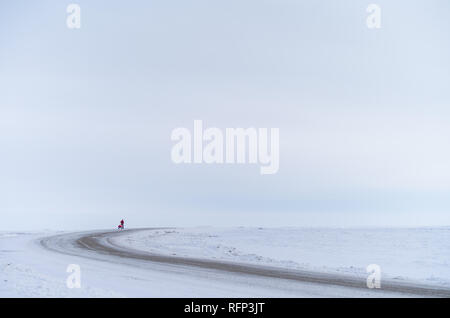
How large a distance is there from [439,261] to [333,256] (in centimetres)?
566

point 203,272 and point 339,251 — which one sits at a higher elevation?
point 203,272

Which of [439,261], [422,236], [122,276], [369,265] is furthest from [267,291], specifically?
[422,236]

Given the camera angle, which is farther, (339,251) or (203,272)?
(339,251)

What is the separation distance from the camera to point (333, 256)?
2748 cm

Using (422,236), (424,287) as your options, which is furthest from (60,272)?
(422,236)

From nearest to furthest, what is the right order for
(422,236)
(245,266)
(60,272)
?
(60,272) < (245,266) < (422,236)

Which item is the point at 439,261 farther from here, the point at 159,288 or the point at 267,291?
the point at 159,288

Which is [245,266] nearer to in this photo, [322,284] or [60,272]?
[322,284]

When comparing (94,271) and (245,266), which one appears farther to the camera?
(245,266)

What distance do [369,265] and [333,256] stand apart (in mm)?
4224

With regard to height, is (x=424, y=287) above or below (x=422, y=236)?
above

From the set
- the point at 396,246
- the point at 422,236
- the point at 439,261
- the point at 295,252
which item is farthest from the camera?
the point at 422,236

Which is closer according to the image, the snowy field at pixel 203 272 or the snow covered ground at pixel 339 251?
the snowy field at pixel 203 272

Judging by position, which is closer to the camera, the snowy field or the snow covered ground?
the snowy field
